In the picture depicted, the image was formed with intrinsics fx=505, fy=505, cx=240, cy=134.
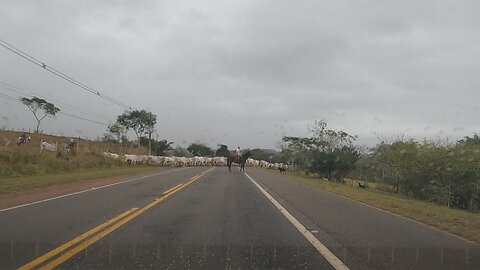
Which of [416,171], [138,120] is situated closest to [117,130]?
[138,120]

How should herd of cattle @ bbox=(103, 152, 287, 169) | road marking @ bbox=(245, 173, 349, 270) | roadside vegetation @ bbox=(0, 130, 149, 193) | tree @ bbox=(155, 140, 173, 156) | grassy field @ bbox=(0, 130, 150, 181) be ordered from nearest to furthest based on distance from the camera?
road marking @ bbox=(245, 173, 349, 270) → roadside vegetation @ bbox=(0, 130, 149, 193) → grassy field @ bbox=(0, 130, 150, 181) → herd of cattle @ bbox=(103, 152, 287, 169) → tree @ bbox=(155, 140, 173, 156)

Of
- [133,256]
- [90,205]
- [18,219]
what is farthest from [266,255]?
[90,205]

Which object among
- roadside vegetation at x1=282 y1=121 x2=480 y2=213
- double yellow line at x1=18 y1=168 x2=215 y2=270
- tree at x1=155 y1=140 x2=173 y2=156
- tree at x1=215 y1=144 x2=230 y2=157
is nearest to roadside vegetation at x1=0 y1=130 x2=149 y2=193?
double yellow line at x1=18 y1=168 x2=215 y2=270

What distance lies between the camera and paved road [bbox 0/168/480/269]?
7789 millimetres

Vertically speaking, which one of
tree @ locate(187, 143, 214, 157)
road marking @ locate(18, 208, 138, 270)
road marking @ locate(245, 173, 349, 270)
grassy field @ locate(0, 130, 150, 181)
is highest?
tree @ locate(187, 143, 214, 157)

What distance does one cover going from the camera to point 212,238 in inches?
382

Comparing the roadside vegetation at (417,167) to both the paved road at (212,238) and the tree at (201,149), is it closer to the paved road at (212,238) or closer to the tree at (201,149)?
the paved road at (212,238)

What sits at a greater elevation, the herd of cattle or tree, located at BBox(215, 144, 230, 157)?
tree, located at BBox(215, 144, 230, 157)

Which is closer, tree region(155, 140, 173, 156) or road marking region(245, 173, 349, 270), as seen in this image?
road marking region(245, 173, 349, 270)

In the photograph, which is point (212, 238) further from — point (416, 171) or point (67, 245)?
point (416, 171)

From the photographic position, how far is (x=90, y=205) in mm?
15250

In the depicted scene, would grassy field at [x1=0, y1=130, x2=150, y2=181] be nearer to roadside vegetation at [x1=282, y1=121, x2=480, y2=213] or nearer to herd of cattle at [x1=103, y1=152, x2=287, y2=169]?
herd of cattle at [x1=103, y1=152, x2=287, y2=169]

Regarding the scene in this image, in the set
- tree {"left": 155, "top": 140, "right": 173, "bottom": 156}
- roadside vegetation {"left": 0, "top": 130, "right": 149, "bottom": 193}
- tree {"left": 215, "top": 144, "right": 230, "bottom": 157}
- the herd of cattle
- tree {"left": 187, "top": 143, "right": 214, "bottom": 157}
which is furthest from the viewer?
tree {"left": 187, "top": 143, "right": 214, "bottom": 157}

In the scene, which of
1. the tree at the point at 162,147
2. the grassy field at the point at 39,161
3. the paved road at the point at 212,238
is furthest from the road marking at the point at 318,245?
the tree at the point at 162,147
